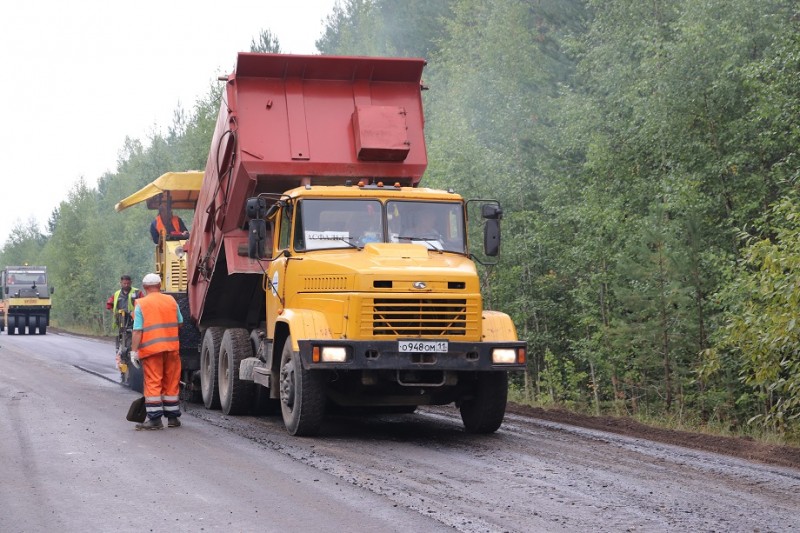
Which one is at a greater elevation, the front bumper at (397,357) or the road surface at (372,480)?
the front bumper at (397,357)

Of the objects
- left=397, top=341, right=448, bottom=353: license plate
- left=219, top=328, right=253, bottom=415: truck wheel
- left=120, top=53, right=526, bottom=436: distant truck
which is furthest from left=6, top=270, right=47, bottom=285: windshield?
left=397, top=341, right=448, bottom=353: license plate

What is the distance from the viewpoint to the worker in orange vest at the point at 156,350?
12.0m

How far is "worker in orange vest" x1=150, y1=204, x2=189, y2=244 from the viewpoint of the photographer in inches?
709

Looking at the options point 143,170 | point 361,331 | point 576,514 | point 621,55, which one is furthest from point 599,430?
point 143,170

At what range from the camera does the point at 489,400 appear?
37.4 ft

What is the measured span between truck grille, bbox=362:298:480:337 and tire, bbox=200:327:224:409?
14.7 feet

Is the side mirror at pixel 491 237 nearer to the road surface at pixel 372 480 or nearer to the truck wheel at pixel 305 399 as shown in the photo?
the road surface at pixel 372 480

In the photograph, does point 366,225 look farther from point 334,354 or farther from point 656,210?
point 656,210

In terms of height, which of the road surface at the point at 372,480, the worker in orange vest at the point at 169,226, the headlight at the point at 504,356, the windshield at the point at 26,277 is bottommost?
the road surface at the point at 372,480

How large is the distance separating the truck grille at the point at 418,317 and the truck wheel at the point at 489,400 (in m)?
0.86

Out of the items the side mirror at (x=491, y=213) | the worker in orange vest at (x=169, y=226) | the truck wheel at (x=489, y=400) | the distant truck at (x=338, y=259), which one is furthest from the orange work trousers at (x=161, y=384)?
the worker in orange vest at (x=169, y=226)

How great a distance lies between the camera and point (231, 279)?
14.1 metres

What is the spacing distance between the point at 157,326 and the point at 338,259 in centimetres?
238

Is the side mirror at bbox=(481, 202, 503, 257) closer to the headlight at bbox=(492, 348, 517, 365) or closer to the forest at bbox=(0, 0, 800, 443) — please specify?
the headlight at bbox=(492, 348, 517, 365)
